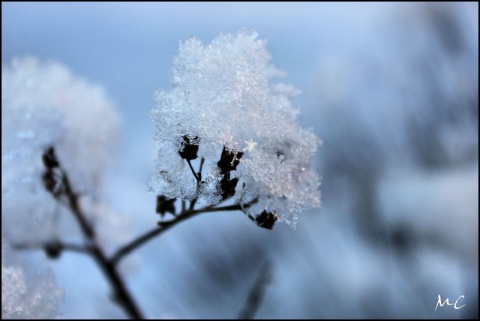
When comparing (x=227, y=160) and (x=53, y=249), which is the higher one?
(x=227, y=160)

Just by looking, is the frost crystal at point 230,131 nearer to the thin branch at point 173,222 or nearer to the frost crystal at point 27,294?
the thin branch at point 173,222

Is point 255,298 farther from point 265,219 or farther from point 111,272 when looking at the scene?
point 265,219

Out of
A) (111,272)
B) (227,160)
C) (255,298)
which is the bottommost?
(255,298)

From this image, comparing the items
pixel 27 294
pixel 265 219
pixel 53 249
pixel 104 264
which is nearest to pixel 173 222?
pixel 265 219

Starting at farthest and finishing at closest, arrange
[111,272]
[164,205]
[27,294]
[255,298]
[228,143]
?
[255,298] → [111,272] → [27,294] → [164,205] → [228,143]

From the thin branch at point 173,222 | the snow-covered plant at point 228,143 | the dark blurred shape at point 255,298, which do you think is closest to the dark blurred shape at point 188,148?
the snow-covered plant at point 228,143
